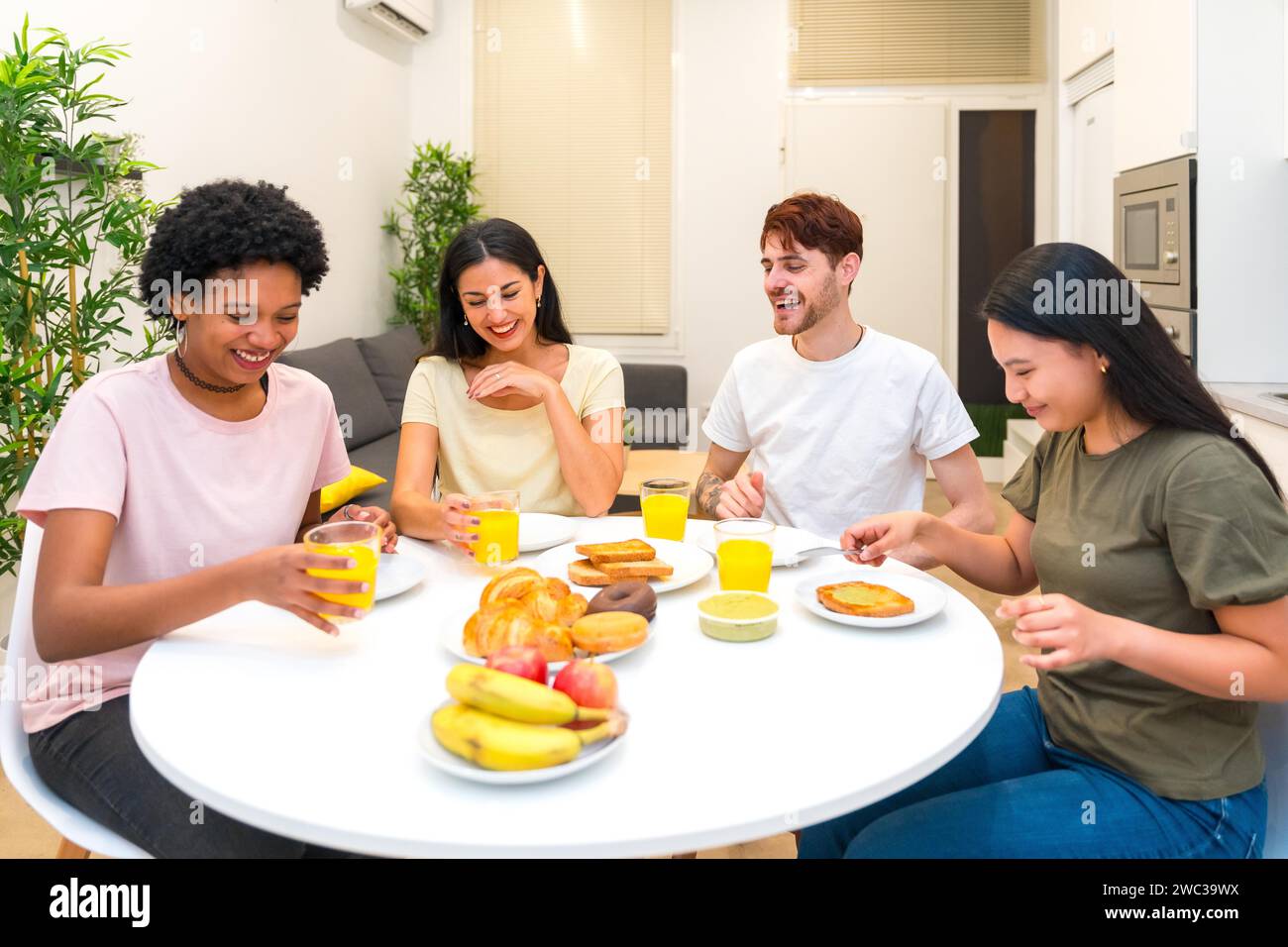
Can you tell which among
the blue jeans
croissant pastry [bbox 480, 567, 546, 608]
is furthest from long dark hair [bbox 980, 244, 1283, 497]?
croissant pastry [bbox 480, 567, 546, 608]

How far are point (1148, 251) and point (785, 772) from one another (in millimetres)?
3180

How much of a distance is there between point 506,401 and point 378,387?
2.89 metres

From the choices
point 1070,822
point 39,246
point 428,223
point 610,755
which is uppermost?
point 428,223

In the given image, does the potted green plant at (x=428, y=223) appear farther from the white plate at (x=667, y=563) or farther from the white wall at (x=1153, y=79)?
the white plate at (x=667, y=563)

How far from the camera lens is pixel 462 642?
122cm

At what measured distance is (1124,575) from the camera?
131cm

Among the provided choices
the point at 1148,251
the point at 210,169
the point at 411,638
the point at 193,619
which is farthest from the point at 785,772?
the point at 210,169

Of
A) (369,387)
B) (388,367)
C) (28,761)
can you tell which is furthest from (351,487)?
(28,761)

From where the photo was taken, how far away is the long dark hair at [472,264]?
216 centimetres

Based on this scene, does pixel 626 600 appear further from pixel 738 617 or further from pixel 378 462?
pixel 378 462

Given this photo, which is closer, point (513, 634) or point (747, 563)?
point (513, 634)

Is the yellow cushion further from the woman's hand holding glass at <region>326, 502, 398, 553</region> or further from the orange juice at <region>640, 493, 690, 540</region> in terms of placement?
the orange juice at <region>640, 493, 690, 540</region>

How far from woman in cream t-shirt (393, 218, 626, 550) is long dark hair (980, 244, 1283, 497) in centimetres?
101
